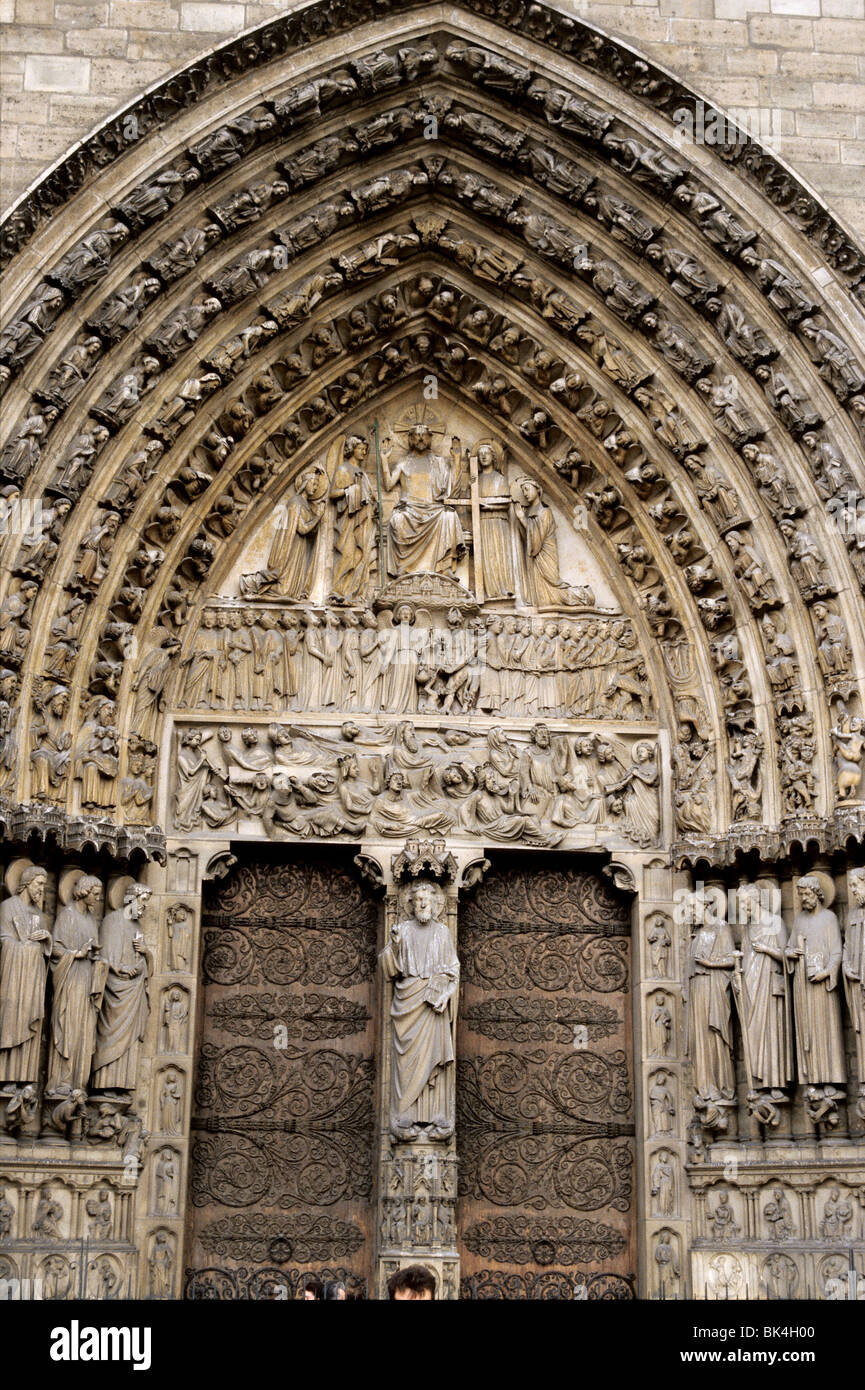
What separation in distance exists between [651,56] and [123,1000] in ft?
21.5

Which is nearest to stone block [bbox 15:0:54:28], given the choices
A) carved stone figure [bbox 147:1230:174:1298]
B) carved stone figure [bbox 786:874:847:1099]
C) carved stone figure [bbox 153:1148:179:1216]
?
carved stone figure [bbox 153:1148:179:1216]

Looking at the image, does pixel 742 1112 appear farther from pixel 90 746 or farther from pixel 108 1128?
pixel 90 746

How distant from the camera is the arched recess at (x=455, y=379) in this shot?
10.4 metres

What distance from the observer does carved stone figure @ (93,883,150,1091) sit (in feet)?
33.0

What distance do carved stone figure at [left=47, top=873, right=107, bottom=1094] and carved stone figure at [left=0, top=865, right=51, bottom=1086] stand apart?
0.11 m

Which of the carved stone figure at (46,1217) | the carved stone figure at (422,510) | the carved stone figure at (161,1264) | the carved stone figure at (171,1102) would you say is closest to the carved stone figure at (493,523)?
the carved stone figure at (422,510)

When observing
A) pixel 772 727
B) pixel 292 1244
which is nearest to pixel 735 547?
pixel 772 727

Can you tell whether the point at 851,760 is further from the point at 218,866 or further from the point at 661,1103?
the point at 218,866

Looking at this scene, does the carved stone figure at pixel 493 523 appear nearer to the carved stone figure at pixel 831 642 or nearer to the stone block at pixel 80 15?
the carved stone figure at pixel 831 642

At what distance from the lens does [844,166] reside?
10867 mm

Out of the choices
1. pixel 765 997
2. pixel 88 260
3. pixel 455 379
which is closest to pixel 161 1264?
pixel 765 997

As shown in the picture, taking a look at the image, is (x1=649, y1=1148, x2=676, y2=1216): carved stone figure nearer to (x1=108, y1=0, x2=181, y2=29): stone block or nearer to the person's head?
the person's head

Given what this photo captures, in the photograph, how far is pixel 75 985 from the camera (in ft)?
32.7

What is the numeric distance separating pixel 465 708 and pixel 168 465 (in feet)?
7.94
